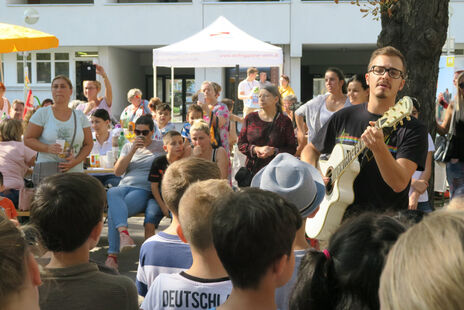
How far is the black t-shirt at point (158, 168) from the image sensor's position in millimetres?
6547

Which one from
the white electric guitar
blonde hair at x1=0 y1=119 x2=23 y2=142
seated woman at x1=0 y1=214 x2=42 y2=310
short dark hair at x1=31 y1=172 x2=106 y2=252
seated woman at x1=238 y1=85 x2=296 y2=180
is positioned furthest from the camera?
blonde hair at x1=0 y1=119 x2=23 y2=142

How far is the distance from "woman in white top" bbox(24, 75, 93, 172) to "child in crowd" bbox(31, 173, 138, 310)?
3984mm

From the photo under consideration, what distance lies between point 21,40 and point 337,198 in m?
6.64

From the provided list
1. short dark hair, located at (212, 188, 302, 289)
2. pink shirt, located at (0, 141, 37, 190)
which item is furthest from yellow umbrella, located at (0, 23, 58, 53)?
short dark hair, located at (212, 188, 302, 289)

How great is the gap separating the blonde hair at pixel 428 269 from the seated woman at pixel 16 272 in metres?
0.92

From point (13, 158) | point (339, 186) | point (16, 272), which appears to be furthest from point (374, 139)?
point (13, 158)

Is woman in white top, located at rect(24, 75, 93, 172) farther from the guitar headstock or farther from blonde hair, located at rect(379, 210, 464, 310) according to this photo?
blonde hair, located at rect(379, 210, 464, 310)

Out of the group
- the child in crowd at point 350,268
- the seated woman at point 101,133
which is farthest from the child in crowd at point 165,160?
the child in crowd at point 350,268

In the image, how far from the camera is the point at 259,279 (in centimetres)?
195

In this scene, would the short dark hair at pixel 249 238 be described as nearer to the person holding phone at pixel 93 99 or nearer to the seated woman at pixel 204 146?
the seated woman at pixel 204 146

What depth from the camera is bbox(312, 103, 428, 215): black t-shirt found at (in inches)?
137

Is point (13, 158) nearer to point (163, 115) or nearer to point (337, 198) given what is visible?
point (163, 115)

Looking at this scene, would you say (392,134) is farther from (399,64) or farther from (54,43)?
(54,43)

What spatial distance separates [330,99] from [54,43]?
4.41 meters
